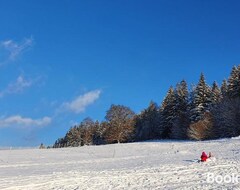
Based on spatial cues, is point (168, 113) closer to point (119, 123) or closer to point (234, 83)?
point (234, 83)

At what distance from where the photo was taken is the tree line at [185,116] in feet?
180

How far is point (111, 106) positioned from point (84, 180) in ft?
220

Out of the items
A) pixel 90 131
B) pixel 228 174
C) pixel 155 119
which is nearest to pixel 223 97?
pixel 155 119

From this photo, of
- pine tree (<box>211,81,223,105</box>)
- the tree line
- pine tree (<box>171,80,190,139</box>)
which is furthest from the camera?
pine tree (<box>171,80,190,139</box>)

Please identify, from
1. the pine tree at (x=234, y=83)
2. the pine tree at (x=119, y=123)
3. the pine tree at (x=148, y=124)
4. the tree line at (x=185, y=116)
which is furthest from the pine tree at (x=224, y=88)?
the pine tree at (x=119, y=123)

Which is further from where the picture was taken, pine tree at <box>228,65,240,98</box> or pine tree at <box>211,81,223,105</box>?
pine tree at <box>211,81,223,105</box>

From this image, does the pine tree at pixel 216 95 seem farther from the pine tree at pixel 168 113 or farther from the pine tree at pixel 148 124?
the pine tree at pixel 148 124

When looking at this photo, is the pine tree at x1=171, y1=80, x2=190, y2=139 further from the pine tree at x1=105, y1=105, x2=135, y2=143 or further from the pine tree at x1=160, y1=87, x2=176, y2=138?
the pine tree at x1=105, y1=105, x2=135, y2=143

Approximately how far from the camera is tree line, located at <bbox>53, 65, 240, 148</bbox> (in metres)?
54.9

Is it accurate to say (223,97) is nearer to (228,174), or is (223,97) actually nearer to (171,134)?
(171,134)

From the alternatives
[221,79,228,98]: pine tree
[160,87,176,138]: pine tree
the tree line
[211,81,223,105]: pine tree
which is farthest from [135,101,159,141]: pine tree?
[211,81,223,105]: pine tree

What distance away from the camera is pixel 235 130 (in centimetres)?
5312

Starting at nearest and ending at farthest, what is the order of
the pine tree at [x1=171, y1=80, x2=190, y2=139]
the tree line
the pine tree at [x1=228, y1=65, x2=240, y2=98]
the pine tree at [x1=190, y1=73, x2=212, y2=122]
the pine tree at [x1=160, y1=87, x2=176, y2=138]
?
the tree line
the pine tree at [x1=228, y1=65, x2=240, y2=98]
the pine tree at [x1=190, y1=73, x2=212, y2=122]
the pine tree at [x1=171, y1=80, x2=190, y2=139]
the pine tree at [x1=160, y1=87, x2=176, y2=138]

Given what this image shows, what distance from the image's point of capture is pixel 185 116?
65438mm
